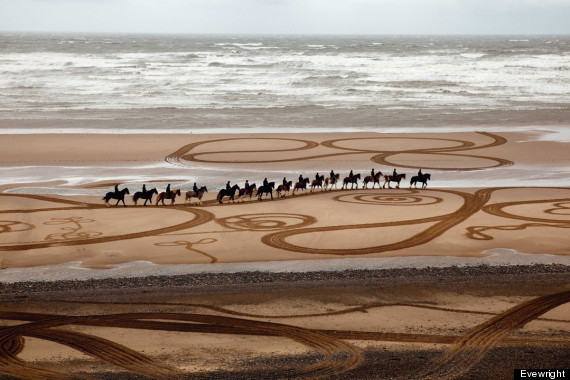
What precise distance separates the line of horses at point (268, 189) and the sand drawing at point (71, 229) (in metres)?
1.66

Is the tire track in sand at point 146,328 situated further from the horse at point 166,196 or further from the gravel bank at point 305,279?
the horse at point 166,196

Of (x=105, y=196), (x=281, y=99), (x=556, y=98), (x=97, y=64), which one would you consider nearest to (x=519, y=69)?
(x=556, y=98)

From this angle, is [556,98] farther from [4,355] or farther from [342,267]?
[4,355]

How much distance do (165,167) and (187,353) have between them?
57.4ft

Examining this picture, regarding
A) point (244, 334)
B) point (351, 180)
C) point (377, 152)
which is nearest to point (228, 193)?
point (351, 180)

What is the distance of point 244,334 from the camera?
1227cm

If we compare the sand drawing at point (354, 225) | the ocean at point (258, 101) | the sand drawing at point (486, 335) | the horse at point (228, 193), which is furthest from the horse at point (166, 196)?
the sand drawing at point (486, 335)

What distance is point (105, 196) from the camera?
21.6 meters

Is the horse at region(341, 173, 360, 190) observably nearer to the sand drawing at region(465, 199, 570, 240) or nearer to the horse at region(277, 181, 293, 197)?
the horse at region(277, 181, 293, 197)

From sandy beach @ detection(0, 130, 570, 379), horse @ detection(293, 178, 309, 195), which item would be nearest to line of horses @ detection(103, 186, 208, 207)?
sandy beach @ detection(0, 130, 570, 379)

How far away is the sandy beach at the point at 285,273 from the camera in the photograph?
11.3 m

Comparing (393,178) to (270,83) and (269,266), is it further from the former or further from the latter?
(270,83)

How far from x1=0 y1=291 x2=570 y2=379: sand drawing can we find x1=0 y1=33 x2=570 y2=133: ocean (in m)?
25.7

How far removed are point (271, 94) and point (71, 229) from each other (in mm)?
38902
